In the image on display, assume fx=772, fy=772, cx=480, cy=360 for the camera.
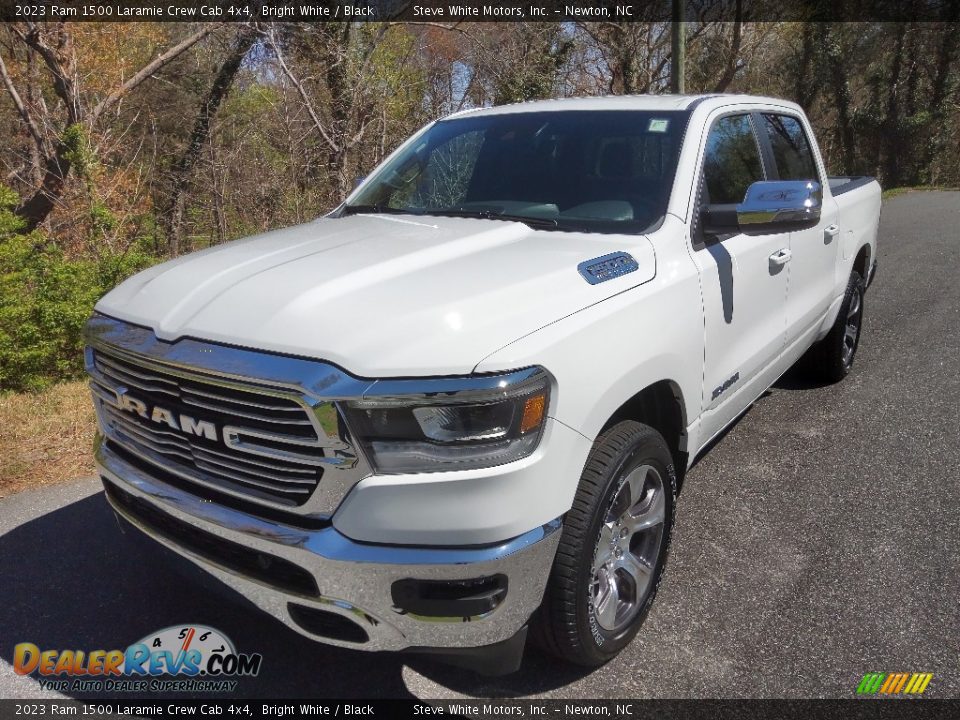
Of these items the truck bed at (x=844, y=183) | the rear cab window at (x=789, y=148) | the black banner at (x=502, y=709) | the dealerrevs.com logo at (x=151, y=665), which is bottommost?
the black banner at (x=502, y=709)

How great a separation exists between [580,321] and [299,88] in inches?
348

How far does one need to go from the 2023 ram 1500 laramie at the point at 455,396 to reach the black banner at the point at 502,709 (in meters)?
0.20

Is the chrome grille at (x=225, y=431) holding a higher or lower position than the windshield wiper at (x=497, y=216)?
lower

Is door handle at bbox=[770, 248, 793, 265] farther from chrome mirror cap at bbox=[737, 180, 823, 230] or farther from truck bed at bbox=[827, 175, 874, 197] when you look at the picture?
truck bed at bbox=[827, 175, 874, 197]

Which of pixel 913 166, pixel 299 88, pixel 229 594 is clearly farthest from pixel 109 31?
pixel 913 166

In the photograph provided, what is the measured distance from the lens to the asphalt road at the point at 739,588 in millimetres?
2674

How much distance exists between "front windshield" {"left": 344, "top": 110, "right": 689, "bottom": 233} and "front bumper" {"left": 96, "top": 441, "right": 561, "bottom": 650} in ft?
4.96

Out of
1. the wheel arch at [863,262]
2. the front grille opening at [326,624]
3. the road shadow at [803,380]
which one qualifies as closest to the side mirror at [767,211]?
the front grille opening at [326,624]

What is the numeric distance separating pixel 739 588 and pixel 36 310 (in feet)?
17.1

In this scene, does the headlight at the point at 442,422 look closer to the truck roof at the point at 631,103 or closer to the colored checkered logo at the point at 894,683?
the colored checkered logo at the point at 894,683

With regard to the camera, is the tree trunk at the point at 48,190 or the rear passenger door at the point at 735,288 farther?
the tree trunk at the point at 48,190

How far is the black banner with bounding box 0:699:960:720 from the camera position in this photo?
8.19 ft

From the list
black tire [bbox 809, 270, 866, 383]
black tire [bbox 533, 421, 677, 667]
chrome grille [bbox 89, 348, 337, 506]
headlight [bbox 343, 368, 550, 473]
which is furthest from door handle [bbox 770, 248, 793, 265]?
chrome grille [bbox 89, 348, 337, 506]

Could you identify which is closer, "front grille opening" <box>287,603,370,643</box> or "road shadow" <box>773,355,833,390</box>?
"front grille opening" <box>287,603,370,643</box>
